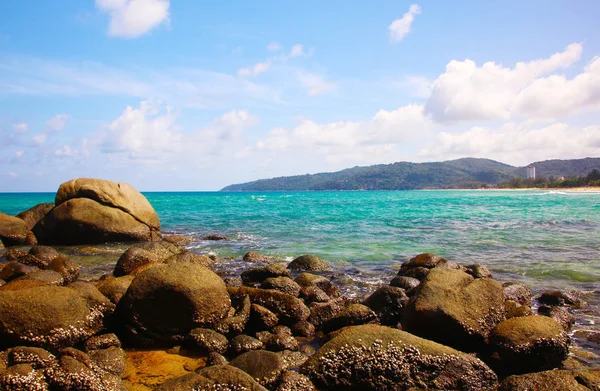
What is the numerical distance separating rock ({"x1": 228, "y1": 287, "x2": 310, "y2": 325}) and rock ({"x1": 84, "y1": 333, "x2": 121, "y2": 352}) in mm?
2519

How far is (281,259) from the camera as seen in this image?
15984mm

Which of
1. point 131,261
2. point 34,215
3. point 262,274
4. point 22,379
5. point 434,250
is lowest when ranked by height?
A: point 434,250

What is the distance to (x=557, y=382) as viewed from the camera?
499 centimetres

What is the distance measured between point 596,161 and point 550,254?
218 meters

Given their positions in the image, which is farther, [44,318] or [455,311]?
[455,311]

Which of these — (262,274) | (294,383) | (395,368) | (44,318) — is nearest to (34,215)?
(262,274)

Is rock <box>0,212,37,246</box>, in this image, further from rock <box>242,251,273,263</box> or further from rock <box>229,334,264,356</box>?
rock <box>229,334,264,356</box>

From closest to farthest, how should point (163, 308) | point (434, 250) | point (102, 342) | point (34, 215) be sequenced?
point (102, 342)
point (163, 308)
point (434, 250)
point (34, 215)

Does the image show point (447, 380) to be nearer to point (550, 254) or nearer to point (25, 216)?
point (550, 254)

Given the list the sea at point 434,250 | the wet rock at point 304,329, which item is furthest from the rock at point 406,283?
the wet rock at point 304,329

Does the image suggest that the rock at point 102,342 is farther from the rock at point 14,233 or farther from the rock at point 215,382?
the rock at point 14,233

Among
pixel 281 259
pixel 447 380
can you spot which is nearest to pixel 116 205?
pixel 281 259

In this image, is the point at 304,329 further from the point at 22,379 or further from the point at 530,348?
the point at 22,379

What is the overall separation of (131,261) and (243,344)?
5.99m
